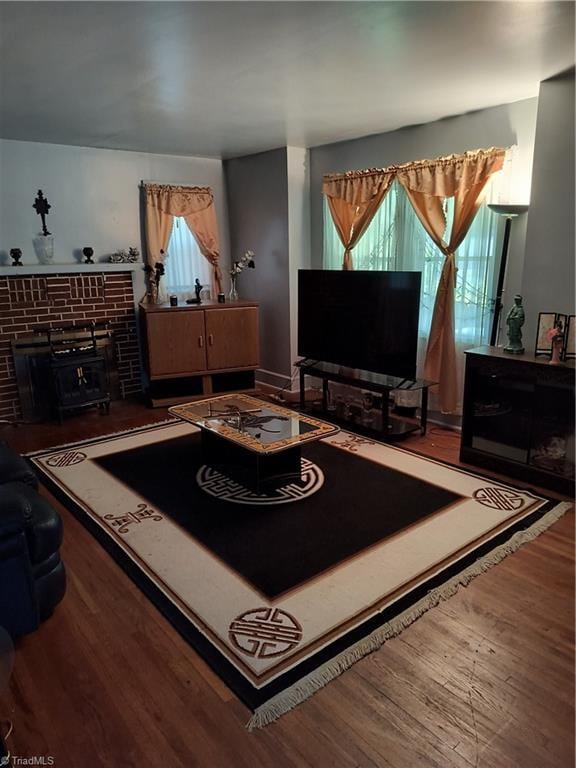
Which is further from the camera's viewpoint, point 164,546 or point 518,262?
point 518,262

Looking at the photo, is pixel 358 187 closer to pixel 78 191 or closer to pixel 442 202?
pixel 442 202

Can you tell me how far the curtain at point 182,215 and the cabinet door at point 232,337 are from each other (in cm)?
86

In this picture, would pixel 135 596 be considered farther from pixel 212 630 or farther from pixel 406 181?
pixel 406 181

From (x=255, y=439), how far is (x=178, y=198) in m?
3.27

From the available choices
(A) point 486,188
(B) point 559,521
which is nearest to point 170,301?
(A) point 486,188

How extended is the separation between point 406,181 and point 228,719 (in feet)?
12.4

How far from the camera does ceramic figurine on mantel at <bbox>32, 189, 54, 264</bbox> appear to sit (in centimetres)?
451

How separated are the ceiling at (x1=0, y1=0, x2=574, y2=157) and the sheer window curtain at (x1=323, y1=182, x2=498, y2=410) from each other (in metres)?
0.72

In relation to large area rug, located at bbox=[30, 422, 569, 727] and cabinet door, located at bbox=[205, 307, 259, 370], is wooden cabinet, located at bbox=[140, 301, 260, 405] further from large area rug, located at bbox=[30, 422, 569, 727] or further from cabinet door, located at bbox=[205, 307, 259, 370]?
large area rug, located at bbox=[30, 422, 569, 727]

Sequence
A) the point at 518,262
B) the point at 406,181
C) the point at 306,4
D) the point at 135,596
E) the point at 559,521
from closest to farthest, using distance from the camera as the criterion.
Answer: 1. the point at 306,4
2. the point at 135,596
3. the point at 559,521
4. the point at 518,262
5. the point at 406,181

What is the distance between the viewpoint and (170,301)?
5027mm

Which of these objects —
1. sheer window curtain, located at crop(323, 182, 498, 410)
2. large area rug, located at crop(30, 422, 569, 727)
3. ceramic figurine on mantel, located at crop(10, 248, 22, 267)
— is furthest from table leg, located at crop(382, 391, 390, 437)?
ceramic figurine on mantel, located at crop(10, 248, 22, 267)

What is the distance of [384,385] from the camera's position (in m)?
3.93

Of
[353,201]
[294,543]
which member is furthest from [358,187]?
[294,543]
